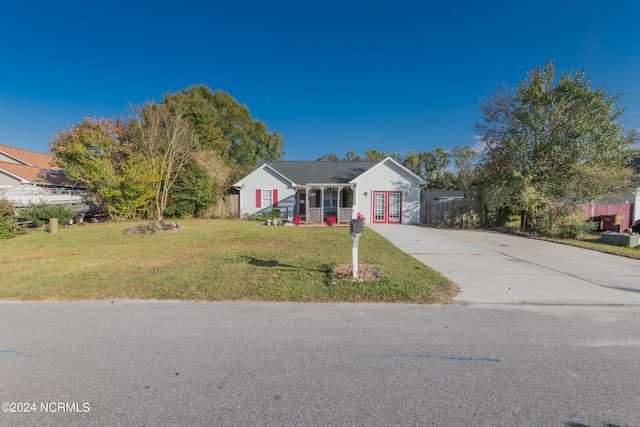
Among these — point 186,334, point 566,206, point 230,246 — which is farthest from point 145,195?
point 566,206

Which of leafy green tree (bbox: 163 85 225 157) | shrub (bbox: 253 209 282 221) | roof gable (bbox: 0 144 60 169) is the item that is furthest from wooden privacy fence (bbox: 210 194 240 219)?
roof gable (bbox: 0 144 60 169)

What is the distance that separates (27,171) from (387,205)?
91.9 ft

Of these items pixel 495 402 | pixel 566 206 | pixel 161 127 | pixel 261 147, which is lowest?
pixel 495 402

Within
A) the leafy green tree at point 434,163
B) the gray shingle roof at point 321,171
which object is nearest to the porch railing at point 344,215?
the gray shingle roof at point 321,171

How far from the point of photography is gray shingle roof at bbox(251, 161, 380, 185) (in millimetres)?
20897

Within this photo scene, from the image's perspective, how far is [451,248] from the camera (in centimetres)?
952

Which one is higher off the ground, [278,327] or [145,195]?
[145,195]

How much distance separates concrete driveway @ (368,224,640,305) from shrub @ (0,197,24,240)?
15500mm

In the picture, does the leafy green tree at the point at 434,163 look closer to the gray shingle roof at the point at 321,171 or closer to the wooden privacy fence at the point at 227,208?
the gray shingle roof at the point at 321,171

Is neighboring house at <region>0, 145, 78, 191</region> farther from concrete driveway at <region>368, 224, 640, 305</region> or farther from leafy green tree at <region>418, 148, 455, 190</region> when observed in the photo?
leafy green tree at <region>418, 148, 455, 190</region>

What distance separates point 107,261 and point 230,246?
3344 millimetres

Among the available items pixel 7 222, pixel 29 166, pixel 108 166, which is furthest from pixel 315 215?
pixel 29 166

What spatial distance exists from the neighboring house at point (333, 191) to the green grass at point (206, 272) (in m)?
9.28

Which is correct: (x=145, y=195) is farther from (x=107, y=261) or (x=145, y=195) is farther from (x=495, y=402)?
(x=495, y=402)
